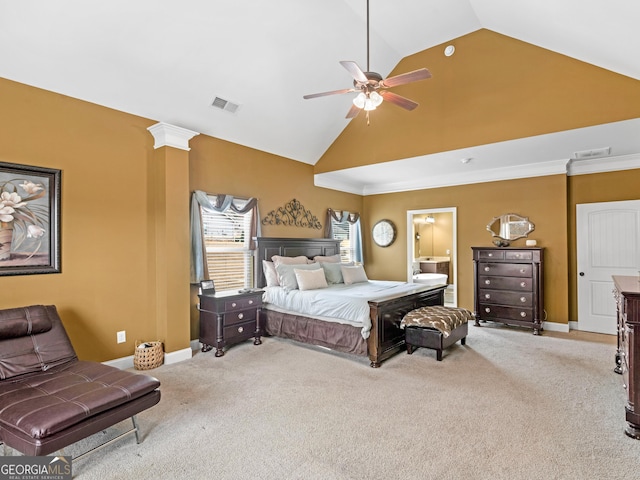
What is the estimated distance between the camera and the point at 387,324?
4.15 m

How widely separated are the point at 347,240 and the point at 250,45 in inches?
180

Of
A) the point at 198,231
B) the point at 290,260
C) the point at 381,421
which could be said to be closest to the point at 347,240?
the point at 290,260

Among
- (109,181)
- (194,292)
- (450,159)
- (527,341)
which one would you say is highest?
(450,159)

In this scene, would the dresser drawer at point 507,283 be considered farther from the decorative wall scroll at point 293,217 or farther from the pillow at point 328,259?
the decorative wall scroll at point 293,217

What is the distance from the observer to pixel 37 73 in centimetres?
329

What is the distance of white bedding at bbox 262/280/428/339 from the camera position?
13.5 feet

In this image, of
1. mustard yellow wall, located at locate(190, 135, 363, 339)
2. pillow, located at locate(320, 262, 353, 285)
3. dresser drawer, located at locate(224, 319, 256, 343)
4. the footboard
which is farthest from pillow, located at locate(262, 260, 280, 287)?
the footboard

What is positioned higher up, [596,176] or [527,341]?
[596,176]

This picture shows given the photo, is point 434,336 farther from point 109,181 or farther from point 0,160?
point 0,160

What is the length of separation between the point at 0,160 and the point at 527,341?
6.50m

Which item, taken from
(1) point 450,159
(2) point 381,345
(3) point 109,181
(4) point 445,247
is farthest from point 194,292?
(4) point 445,247

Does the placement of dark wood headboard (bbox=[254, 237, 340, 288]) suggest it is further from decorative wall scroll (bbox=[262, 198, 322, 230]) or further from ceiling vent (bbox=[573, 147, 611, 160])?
ceiling vent (bbox=[573, 147, 611, 160])

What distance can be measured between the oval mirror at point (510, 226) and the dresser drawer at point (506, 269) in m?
0.66

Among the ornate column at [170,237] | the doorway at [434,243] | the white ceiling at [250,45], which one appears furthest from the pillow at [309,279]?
the doorway at [434,243]
